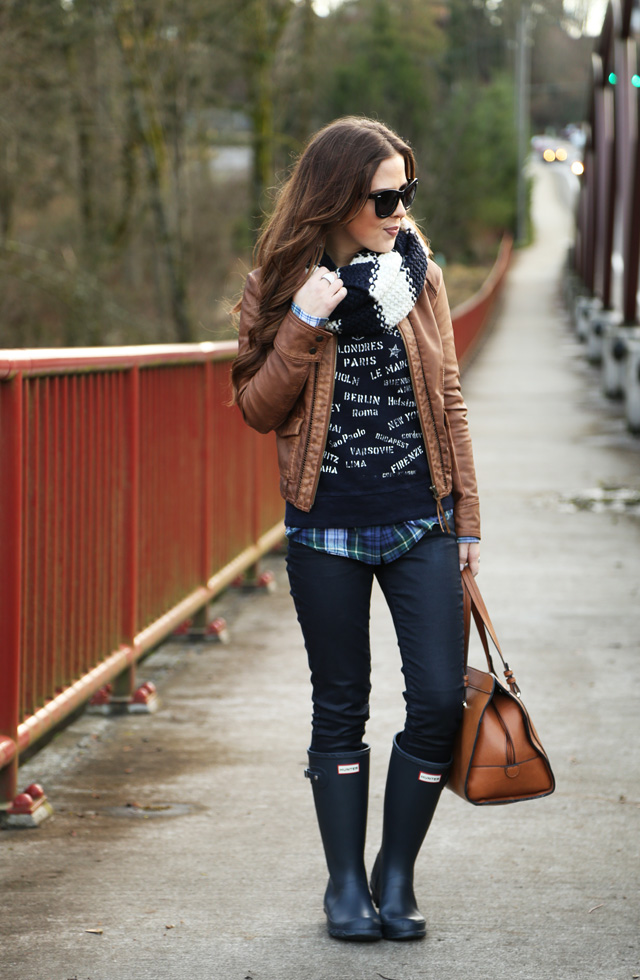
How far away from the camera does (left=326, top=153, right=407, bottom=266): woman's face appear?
3.15m

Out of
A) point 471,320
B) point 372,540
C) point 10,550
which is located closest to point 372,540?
point 372,540

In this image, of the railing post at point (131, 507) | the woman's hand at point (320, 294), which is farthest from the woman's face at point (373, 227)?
the railing post at point (131, 507)

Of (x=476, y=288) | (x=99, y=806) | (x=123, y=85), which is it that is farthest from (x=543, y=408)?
(x=476, y=288)

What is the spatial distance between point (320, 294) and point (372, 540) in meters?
0.58

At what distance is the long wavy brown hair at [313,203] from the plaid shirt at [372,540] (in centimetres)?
44

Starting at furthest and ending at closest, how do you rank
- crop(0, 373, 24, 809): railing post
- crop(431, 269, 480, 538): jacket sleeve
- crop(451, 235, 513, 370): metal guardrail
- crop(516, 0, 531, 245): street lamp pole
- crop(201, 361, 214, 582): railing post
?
crop(516, 0, 531, 245): street lamp pole → crop(451, 235, 513, 370): metal guardrail → crop(201, 361, 214, 582): railing post → crop(0, 373, 24, 809): railing post → crop(431, 269, 480, 538): jacket sleeve

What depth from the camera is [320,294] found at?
3.11 meters

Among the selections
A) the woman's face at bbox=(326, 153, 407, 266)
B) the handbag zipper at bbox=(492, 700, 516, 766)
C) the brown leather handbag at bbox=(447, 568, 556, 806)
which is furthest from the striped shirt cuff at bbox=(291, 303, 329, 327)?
the handbag zipper at bbox=(492, 700, 516, 766)

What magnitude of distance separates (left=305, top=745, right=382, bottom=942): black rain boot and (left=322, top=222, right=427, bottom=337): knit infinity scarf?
1.03 m

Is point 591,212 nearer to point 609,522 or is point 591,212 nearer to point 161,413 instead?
point 609,522

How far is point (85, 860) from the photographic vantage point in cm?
389

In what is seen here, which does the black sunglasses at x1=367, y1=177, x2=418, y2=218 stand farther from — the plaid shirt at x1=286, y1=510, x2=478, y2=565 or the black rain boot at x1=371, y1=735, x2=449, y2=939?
the black rain boot at x1=371, y1=735, x2=449, y2=939

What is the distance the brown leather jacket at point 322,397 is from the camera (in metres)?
3.16

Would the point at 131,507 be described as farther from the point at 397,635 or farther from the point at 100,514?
the point at 397,635
